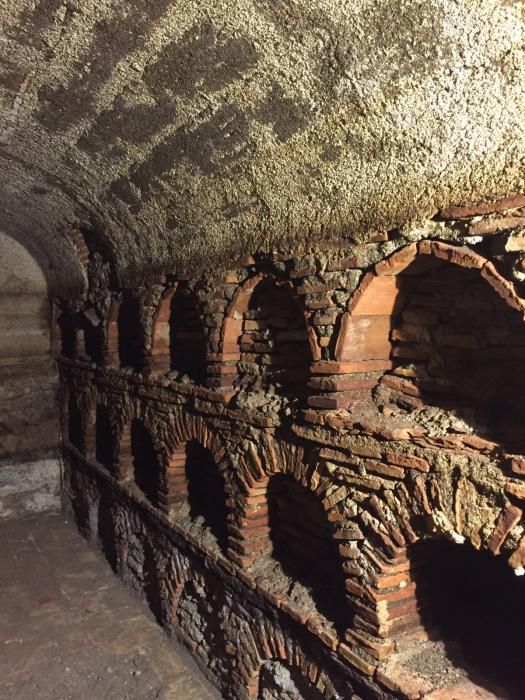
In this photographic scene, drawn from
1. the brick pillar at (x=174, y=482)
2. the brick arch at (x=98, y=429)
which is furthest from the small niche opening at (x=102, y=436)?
the brick pillar at (x=174, y=482)

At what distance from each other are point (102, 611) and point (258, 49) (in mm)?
5222

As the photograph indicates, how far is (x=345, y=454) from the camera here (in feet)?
10.1

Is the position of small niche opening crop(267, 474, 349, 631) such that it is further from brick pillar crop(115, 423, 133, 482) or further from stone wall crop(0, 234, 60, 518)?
stone wall crop(0, 234, 60, 518)

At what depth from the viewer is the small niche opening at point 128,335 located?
21.2 feet

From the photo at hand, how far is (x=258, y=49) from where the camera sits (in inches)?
98.3

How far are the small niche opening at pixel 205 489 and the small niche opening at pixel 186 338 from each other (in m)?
0.70

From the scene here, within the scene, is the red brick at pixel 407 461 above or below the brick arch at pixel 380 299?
below

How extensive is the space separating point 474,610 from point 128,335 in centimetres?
464

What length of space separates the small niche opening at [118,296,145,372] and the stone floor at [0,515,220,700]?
2.40 meters

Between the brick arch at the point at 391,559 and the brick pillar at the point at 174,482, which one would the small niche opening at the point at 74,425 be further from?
the brick arch at the point at 391,559

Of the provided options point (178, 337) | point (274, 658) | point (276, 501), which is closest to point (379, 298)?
point (276, 501)

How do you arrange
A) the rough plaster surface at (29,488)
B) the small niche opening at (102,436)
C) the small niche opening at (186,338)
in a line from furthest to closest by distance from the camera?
1. the rough plaster surface at (29,488)
2. the small niche opening at (102,436)
3. the small niche opening at (186,338)

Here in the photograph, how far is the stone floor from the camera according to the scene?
448 centimetres

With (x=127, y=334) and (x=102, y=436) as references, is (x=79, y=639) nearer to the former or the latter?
(x=102, y=436)
